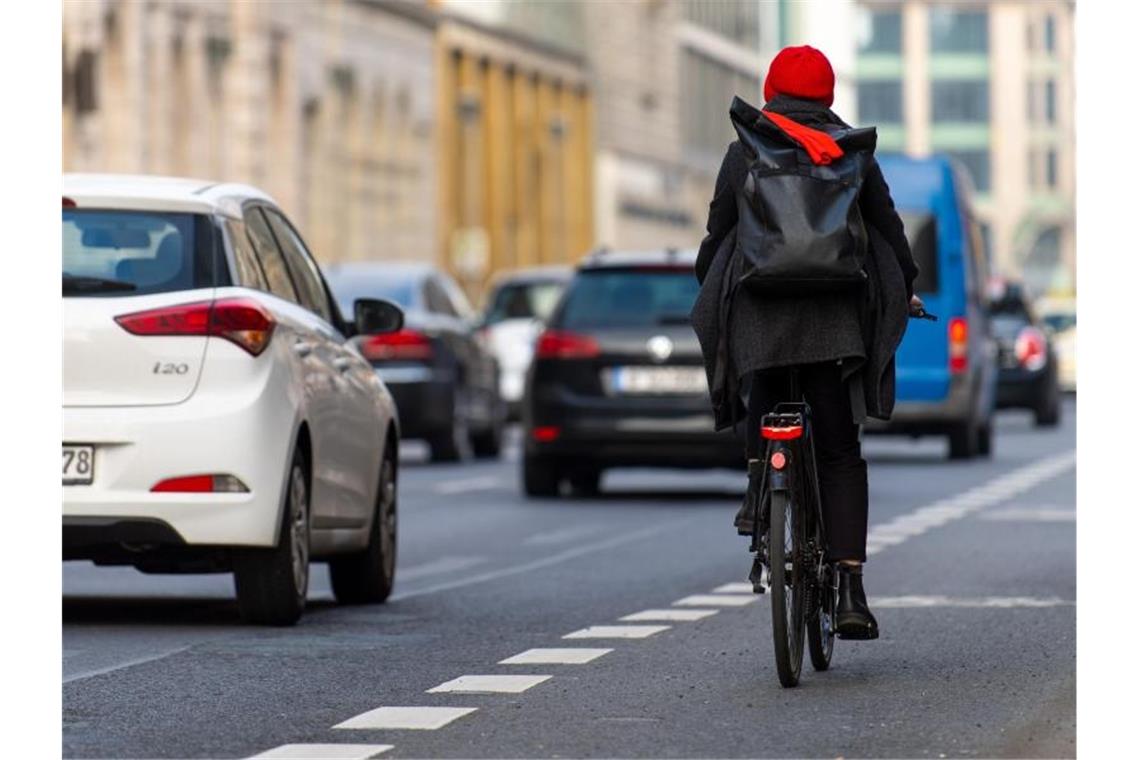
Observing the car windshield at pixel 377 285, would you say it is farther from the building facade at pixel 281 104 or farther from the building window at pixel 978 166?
the building window at pixel 978 166

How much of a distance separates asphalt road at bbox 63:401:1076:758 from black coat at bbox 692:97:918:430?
88cm

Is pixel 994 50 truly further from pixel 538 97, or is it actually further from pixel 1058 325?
pixel 1058 325

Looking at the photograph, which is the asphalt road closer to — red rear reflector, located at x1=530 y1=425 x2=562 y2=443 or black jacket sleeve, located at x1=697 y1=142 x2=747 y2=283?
black jacket sleeve, located at x1=697 y1=142 x2=747 y2=283

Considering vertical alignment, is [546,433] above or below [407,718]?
above

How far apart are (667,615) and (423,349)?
15043 millimetres

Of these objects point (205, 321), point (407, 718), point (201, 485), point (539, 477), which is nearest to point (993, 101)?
point (539, 477)

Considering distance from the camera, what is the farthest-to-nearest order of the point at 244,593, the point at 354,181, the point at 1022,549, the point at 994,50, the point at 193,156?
1. the point at 994,50
2. the point at 354,181
3. the point at 193,156
4. the point at 1022,549
5. the point at 244,593

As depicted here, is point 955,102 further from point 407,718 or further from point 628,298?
point 407,718

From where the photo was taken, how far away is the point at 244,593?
12289 mm

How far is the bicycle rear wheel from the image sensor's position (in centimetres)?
946

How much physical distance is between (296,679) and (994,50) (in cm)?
16239

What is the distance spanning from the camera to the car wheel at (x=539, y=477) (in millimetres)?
23328

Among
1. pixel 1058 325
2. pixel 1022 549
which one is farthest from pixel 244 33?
pixel 1022 549

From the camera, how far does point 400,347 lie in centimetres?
2764
